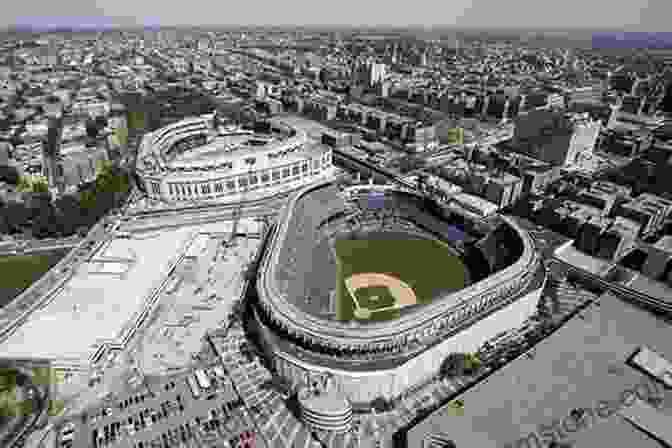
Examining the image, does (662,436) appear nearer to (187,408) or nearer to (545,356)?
(545,356)

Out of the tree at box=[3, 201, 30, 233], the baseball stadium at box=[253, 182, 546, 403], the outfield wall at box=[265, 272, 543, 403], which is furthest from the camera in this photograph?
the tree at box=[3, 201, 30, 233]

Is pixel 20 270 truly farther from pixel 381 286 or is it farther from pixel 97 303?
pixel 381 286

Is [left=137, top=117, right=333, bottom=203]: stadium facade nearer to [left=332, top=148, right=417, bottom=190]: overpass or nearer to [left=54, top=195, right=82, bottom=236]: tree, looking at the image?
[left=332, top=148, right=417, bottom=190]: overpass

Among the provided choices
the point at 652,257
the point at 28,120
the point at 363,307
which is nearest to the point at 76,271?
the point at 363,307

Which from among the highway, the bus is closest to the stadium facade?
the highway

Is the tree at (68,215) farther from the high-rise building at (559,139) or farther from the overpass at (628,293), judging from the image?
the high-rise building at (559,139)

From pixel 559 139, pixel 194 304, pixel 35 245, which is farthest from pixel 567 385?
pixel 35 245
